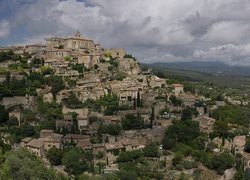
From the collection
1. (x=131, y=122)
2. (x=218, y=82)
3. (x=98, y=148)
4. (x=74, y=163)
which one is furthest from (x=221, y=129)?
(x=218, y=82)

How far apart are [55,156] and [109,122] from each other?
27.2ft

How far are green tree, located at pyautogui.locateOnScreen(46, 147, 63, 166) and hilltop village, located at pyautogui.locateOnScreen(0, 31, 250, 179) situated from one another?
2 cm

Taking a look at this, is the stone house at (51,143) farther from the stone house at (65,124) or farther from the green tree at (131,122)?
the green tree at (131,122)

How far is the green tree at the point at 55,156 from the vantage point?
35312mm

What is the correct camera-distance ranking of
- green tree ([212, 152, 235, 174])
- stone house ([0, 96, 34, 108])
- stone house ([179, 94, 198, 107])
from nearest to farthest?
green tree ([212, 152, 235, 174]), stone house ([0, 96, 34, 108]), stone house ([179, 94, 198, 107])

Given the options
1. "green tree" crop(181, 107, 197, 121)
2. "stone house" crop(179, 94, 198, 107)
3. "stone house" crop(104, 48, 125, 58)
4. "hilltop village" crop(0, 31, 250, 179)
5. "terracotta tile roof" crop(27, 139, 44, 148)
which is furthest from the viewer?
"stone house" crop(104, 48, 125, 58)

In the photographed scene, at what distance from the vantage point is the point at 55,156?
116 feet

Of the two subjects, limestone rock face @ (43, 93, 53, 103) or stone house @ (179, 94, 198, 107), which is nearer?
limestone rock face @ (43, 93, 53, 103)

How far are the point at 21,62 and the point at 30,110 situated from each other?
41.7 feet

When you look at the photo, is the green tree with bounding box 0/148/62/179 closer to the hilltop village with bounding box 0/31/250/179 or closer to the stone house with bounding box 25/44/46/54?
the hilltop village with bounding box 0/31/250/179

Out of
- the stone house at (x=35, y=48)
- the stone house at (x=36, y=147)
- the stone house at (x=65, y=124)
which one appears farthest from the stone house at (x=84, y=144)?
the stone house at (x=35, y=48)

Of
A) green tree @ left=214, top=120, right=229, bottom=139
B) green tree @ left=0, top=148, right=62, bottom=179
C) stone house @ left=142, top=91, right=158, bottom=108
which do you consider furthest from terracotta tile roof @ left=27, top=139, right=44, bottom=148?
green tree @ left=214, top=120, right=229, bottom=139

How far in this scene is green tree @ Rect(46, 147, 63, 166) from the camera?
3531 centimetres

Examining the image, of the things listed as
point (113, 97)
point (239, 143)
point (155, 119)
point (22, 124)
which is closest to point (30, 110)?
point (22, 124)
